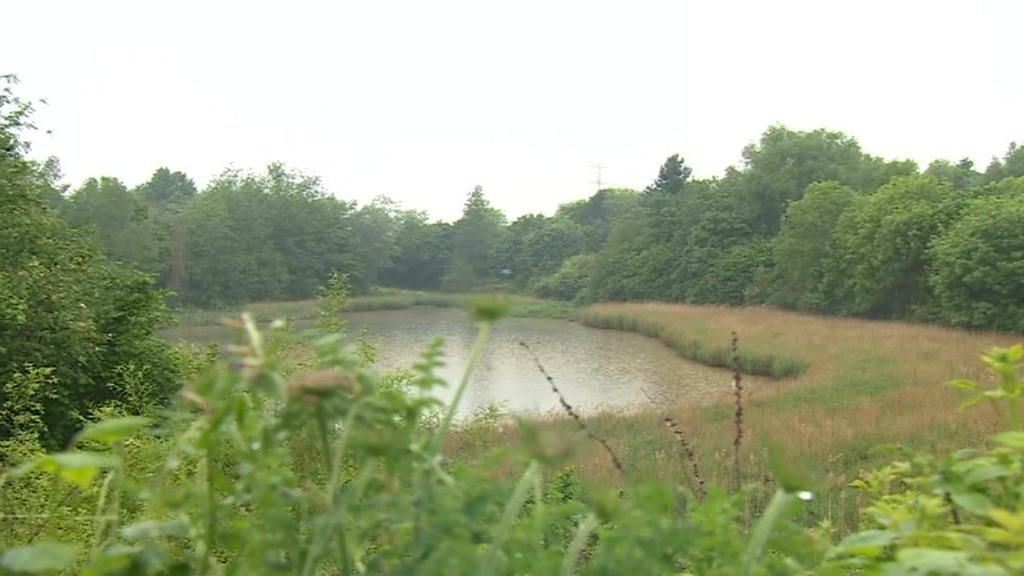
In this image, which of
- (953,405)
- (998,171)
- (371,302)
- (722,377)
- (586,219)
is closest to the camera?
(953,405)

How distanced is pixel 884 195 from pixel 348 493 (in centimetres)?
2653

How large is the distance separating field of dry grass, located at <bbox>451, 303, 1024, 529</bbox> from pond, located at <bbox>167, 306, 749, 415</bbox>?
2.82ft

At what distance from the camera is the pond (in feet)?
35.5

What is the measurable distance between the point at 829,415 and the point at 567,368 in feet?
26.0

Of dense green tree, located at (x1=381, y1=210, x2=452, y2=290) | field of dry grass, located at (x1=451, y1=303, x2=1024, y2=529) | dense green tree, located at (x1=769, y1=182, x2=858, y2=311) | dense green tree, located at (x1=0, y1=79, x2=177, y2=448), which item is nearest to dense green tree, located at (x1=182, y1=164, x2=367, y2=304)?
dense green tree, located at (x1=381, y1=210, x2=452, y2=290)

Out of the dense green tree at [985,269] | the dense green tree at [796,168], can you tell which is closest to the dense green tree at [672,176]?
the dense green tree at [796,168]

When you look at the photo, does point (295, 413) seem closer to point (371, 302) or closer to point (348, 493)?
point (348, 493)

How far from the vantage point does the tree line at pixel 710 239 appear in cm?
1872

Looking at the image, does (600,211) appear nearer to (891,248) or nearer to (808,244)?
(808,244)

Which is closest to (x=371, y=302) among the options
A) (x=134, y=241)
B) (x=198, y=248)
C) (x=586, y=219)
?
(x=198, y=248)

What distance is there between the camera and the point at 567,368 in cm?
1684

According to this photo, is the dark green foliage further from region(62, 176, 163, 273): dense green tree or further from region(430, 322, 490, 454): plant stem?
region(430, 322, 490, 454): plant stem

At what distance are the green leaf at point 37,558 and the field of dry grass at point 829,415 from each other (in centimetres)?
28

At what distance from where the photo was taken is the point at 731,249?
33.1m
